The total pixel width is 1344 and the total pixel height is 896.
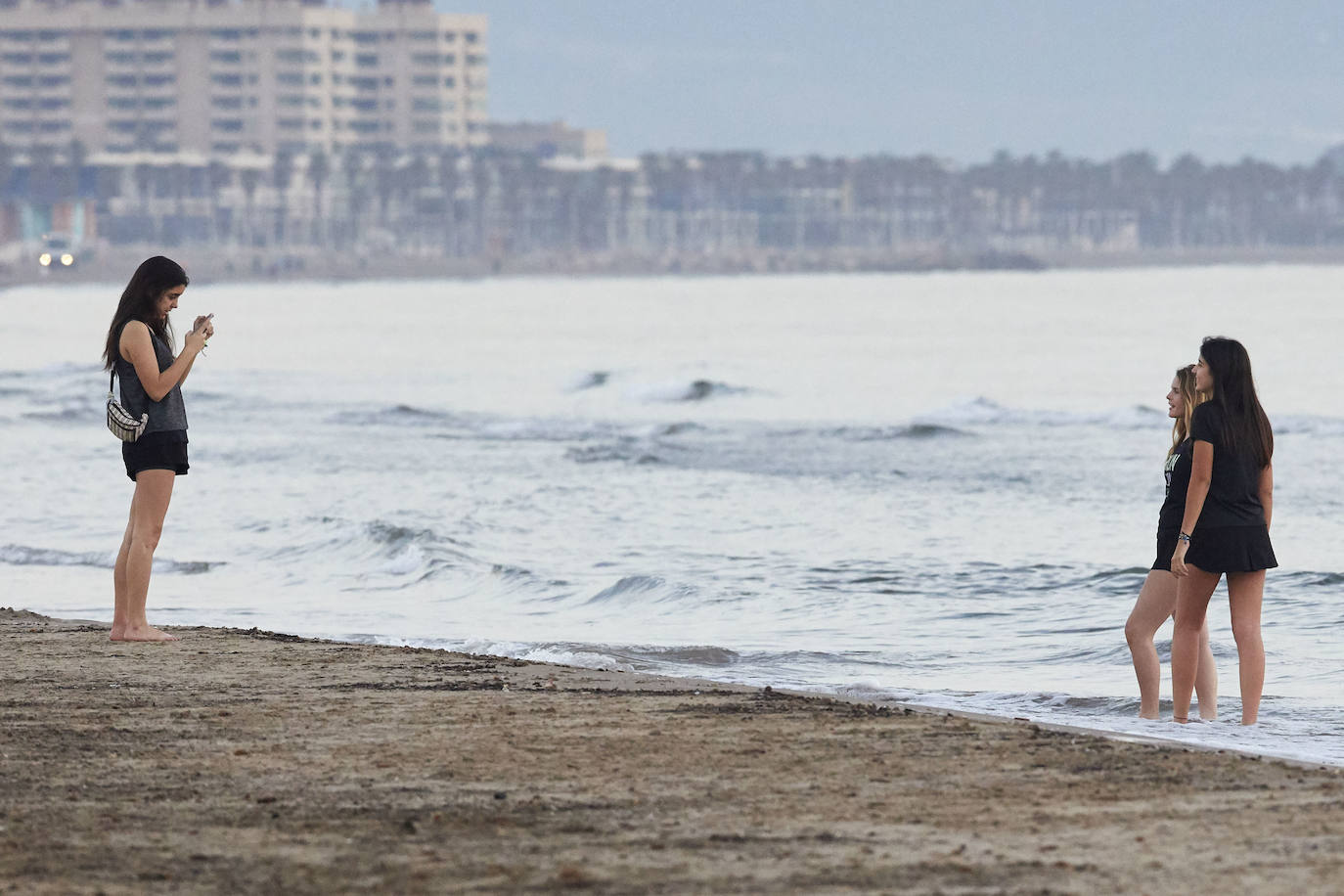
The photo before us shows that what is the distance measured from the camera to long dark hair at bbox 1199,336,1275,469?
292 inches

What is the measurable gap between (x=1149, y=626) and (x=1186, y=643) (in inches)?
7.0

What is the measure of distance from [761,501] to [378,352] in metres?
46.4

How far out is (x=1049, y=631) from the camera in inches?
448

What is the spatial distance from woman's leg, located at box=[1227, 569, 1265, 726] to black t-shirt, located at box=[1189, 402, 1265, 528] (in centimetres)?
27

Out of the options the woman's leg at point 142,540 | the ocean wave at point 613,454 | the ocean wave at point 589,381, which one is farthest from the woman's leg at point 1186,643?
the ocean wave at point 589,381

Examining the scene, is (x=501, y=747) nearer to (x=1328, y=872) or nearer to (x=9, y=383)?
(x=1328, y=872)

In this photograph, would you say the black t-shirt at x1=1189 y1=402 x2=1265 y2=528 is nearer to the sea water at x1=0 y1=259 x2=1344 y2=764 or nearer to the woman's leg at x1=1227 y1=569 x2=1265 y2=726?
the woman's leg at x1=1227 y1=569 x2=1265 y2=726

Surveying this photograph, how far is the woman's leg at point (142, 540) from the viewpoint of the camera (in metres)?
8.80

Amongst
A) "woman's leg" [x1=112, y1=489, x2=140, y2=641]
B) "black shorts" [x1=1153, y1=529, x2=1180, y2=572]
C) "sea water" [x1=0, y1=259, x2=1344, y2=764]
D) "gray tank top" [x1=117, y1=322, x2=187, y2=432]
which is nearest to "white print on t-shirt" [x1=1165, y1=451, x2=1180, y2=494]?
"black shorts" [x1=1153, y1=529, x2=1180, y2=572]

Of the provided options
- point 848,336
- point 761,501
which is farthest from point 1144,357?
point 761,501

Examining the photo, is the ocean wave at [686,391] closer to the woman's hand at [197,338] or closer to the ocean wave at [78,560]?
the ocean wave at [78,560]

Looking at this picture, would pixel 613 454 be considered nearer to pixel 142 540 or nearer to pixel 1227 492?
pixel 142 540

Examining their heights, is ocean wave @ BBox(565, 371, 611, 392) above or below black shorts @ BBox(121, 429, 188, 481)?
below

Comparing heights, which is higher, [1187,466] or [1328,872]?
[1187,466]
